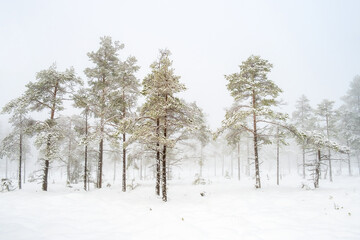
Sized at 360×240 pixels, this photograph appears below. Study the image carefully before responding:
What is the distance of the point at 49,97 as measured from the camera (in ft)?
53.0

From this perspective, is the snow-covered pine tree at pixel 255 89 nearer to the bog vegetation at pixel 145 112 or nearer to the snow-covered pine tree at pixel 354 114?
the bog vegetation at pixel 145 112

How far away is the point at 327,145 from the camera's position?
13.8m

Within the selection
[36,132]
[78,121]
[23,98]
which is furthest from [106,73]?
[36,132]

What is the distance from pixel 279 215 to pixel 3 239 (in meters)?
10.4

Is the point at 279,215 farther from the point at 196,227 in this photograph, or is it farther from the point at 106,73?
Answer: the point at 106,73

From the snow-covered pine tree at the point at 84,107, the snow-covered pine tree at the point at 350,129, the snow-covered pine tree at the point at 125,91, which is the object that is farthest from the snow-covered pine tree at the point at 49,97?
the snow-covered pine tree at the point at 350,129

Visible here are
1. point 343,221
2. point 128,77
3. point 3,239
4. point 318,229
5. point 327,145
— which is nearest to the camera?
point 3,239

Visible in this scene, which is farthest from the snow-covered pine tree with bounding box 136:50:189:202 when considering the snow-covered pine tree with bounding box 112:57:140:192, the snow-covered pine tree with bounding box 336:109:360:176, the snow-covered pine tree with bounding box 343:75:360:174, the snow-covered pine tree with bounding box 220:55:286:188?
the snow-covered pine tree with bounding box 343:75:360:174

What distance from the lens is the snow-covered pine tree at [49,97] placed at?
599 inches

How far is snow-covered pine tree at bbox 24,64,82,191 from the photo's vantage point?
15.2m

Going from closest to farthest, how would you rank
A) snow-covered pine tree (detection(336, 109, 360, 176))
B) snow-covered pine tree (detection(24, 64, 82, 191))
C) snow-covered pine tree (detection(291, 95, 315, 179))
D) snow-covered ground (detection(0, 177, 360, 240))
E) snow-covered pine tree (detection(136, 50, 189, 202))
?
snow-covered ground (detection(0, 177, 360, 240)) < snow-covered pine tree (detection(136, 50, 189, 202)) < snow-covered pine tree (detection(24, 64, 82, 191)) < snow-covered pine tree (detection(336, 109, 360, 176)) < snow-covered pine tree (detection(291, 95, 315, 179))

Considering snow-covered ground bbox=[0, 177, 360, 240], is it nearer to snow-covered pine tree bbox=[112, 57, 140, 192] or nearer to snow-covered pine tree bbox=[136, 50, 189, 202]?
snow-covered pine tree bbox=[136, 50, 189, 202]

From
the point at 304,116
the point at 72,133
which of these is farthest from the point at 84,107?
the point at 304,116

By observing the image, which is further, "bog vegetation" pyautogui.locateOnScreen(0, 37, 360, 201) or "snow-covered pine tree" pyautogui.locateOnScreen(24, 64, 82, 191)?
"snow-covered pine tree" pyautogui.locateOnScreen(24, 64, 82, 191)
